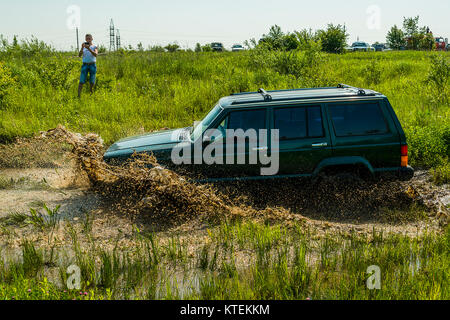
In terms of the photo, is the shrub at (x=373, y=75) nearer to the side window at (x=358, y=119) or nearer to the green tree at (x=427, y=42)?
the side window at (x=358, y=119)

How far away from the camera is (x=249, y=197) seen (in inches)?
283

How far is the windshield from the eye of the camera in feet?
23.4

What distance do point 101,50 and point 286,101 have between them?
25.4 meters

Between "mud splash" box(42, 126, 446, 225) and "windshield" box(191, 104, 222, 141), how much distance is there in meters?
0.75

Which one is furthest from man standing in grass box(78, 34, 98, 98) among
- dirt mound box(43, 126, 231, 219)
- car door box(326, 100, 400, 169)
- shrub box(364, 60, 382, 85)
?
shrub box(364, 60, 382, 85)

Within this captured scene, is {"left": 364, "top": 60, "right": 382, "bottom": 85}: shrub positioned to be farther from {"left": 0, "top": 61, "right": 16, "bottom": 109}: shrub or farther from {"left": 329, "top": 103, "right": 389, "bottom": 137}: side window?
{"left": 0, "top": 61, "right": 16, "bottom": 109}: shrub

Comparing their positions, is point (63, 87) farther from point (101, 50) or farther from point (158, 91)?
point (101, 50)

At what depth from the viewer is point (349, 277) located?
4910mm

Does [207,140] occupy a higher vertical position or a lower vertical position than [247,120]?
lower

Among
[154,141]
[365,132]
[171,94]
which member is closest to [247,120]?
[154,141]

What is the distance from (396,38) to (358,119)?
56.4 meters

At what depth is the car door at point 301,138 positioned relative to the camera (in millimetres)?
6949

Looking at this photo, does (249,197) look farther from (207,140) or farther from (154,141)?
(154,141)

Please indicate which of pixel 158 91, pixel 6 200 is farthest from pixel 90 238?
pixel 158 91
